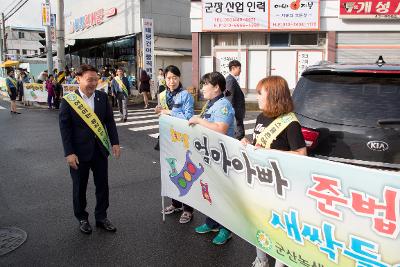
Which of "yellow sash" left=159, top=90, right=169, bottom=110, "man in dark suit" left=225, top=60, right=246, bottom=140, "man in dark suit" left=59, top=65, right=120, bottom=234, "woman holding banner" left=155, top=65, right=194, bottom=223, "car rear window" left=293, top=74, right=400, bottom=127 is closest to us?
"car rear window" left=293, top=74, right=400, bottom=127

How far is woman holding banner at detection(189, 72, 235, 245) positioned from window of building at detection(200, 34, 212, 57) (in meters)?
14.7

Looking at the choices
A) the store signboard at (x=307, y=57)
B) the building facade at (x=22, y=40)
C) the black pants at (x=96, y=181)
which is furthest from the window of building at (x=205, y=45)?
the building facade at (x=22, y=40)

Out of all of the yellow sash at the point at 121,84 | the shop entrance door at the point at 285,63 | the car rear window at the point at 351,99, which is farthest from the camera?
the shop entrance door at the point at 285,63

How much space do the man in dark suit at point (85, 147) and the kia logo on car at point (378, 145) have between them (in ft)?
8.96

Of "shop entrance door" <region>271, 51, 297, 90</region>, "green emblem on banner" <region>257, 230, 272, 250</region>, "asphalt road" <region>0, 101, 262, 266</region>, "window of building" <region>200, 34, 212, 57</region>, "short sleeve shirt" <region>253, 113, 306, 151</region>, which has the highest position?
"window of building" <region>200, 34, 212, 57</region>

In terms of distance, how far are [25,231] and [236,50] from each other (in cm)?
1491

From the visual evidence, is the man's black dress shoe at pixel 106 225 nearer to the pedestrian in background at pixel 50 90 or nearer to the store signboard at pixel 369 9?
the pedestrian in background at pixel 50 90

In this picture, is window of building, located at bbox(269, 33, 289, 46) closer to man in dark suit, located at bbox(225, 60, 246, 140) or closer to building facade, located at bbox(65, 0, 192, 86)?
building facade, located at bbox(65, 0, 192, 86)

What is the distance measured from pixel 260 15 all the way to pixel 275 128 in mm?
15017

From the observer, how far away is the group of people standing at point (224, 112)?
3055 millimetres

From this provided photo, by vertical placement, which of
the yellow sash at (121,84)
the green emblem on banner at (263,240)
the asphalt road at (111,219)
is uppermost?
the yellow sash at (121,84)

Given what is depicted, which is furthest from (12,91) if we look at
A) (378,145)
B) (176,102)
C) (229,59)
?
(378,145)

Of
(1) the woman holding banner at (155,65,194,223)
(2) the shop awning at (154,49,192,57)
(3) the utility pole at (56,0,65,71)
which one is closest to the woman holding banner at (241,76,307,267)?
(1) the woman holding banner at (155,65,194,223)

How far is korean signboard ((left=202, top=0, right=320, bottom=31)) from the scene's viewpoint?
16453 millimetres
